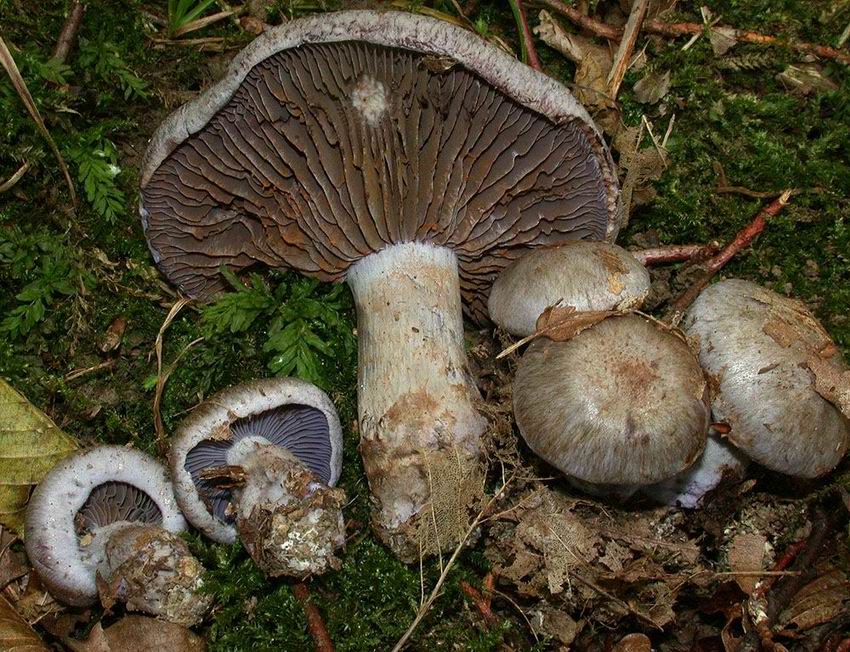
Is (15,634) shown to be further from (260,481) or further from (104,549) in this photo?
(260,481)

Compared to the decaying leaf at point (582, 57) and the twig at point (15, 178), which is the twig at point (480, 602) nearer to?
the decaying leaf at point (582, 57)

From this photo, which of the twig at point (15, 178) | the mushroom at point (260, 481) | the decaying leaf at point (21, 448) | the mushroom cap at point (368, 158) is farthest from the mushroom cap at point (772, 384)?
the twig at point (15, 178)

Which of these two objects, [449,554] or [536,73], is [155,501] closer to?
[449,554]

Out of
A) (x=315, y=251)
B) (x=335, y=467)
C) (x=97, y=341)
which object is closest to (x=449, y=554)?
(x=335, y=467)

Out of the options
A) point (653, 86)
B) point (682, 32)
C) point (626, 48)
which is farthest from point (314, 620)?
point (682, 32)

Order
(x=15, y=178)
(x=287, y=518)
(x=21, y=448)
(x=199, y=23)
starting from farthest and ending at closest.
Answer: (x=199, y=23) < (x=15, y=178) < (x=21, y=448) < (x=287, y=518)

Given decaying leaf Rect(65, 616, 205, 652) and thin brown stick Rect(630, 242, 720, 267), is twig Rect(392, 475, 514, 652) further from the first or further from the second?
thin brown stick Rect(630, 242, 720, 267)
